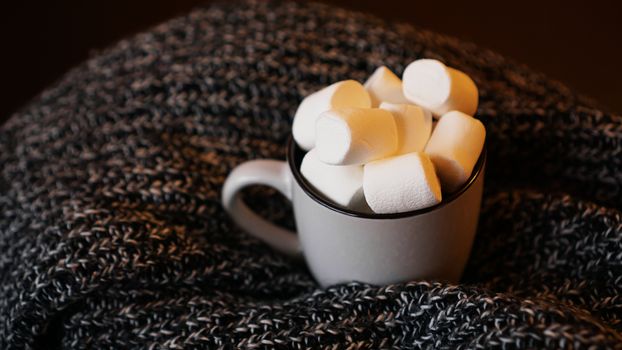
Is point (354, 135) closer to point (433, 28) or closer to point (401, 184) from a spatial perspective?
point (401, 184)

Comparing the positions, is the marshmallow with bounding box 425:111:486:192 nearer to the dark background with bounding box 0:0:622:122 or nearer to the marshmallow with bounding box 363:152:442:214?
the marshmallow with bounding box 363:152:442:214

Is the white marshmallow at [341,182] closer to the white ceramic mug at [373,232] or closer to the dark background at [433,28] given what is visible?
the white ceramic mug at [373,232]

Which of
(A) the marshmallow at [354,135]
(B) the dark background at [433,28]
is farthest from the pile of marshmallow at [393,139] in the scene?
(B) the dark background at [433,28]

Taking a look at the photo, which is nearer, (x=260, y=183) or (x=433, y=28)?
(x=260, y=183)

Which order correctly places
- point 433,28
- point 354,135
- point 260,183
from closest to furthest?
point 354,135, point 260,183, point 433,28

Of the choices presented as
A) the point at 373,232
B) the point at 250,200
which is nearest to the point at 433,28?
the point at 250,200
